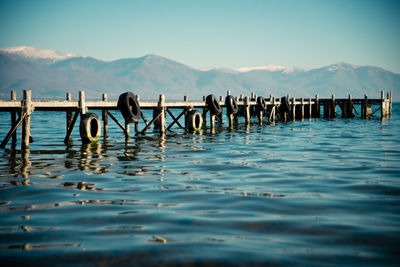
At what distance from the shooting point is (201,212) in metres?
6.64

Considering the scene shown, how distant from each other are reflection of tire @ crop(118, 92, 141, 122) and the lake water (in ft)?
25.9

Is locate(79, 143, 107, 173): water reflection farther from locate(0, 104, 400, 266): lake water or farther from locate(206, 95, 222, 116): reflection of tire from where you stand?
locate(206, 95, 222, 116): reflection of tire

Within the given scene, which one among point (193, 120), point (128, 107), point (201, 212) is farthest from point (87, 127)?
point (201, 212)

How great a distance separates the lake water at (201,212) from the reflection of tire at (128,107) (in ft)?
25.9

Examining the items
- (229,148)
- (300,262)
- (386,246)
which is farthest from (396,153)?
(300,262)

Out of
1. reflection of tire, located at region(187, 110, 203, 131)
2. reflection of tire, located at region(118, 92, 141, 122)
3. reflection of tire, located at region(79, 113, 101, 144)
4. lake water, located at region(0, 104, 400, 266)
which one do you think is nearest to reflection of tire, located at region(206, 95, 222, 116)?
reflection of tire, located at region(187, 110, 203, 131)

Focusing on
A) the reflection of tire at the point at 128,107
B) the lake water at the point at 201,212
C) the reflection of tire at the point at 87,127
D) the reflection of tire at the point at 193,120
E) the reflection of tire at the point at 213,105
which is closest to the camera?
the lake water at the point at 201,212

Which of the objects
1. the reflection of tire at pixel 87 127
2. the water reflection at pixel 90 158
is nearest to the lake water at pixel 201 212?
the water reflection at pixel 90 158

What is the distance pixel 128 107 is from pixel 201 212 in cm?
1472

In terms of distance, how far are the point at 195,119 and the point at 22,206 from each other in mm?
19789

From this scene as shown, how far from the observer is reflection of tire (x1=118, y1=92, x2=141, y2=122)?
67.4 ft

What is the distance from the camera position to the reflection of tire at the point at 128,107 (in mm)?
20547

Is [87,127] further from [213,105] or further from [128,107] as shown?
[213,105]

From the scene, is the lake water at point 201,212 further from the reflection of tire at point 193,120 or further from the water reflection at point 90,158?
the reflection of tire at point 193,120
